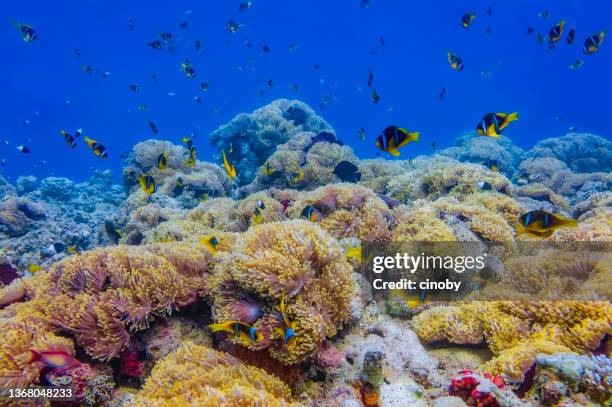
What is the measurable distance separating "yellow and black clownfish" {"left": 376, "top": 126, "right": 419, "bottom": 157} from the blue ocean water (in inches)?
3515

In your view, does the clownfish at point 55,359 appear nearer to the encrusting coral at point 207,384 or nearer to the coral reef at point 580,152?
the encrusting coral at point 207,384

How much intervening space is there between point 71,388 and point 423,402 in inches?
122

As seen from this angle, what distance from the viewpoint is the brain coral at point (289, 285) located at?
3008 mm

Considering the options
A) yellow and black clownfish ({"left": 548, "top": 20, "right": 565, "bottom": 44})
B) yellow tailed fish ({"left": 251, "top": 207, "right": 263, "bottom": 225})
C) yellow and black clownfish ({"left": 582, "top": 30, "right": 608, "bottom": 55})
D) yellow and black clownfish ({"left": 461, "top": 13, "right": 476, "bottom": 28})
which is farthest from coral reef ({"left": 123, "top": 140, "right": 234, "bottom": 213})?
yellow and black clownfish ({"left": 582, "top": 30, "right": 608, "bottom": 55})

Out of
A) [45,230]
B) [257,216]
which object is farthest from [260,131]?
[257,216]

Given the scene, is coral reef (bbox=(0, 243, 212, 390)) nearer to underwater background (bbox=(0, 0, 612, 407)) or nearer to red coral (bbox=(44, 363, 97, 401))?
A: underwater background (bbox=(0, 0, 612, 407))

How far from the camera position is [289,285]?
10.2ft

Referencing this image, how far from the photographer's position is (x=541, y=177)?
14219 millimetres

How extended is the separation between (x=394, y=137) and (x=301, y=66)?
120 metres

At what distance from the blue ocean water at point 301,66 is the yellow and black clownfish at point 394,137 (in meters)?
89.3

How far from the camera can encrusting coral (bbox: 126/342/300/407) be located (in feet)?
7.84

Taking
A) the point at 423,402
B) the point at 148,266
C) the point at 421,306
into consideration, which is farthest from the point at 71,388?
the point at 421,306

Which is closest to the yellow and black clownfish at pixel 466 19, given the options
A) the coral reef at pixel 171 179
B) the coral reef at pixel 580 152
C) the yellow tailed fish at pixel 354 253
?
the yellow tailed fish at pixel 354 253

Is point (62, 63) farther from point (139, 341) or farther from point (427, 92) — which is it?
point (139, 341)
